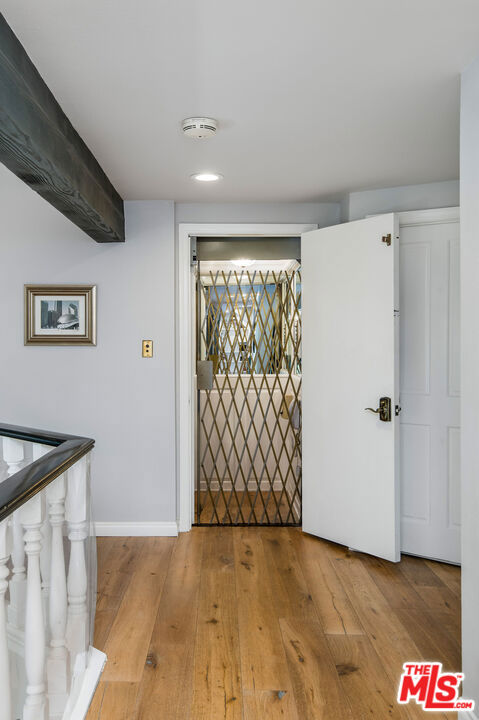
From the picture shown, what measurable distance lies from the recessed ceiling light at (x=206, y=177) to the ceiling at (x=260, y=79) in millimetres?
64

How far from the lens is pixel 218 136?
2510 mm

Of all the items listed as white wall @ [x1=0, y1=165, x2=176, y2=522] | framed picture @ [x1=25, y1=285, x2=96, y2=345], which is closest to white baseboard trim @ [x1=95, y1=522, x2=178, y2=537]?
white wall @ [x1=0, y1=165, x2=176, y2=522]

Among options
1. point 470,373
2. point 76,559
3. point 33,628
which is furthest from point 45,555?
point 470,373

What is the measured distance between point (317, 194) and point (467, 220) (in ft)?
5.96

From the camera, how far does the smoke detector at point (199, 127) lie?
7.57 feet

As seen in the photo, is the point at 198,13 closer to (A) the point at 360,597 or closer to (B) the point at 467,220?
(B) the point at 467,220

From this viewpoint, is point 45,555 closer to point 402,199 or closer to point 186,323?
point 186,323

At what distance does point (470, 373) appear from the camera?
5.96ft

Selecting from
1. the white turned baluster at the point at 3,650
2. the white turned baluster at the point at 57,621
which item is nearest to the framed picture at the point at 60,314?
the white turned baluster at the point at 57,621

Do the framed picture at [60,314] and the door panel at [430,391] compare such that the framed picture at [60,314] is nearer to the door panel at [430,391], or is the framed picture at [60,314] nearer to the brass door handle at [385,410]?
the brass door handle at [385,410]

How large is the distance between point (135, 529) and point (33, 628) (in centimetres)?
212

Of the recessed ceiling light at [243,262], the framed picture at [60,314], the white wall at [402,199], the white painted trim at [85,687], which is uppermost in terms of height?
the white wall at [402,199]

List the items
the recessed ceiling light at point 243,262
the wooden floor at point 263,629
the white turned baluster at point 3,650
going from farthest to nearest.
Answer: the recessed ceiling light at point 243,262 < the wooden floor at point 263,629 < the white turned baluster at point 3,650

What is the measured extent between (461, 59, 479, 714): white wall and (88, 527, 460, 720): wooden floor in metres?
0.37
